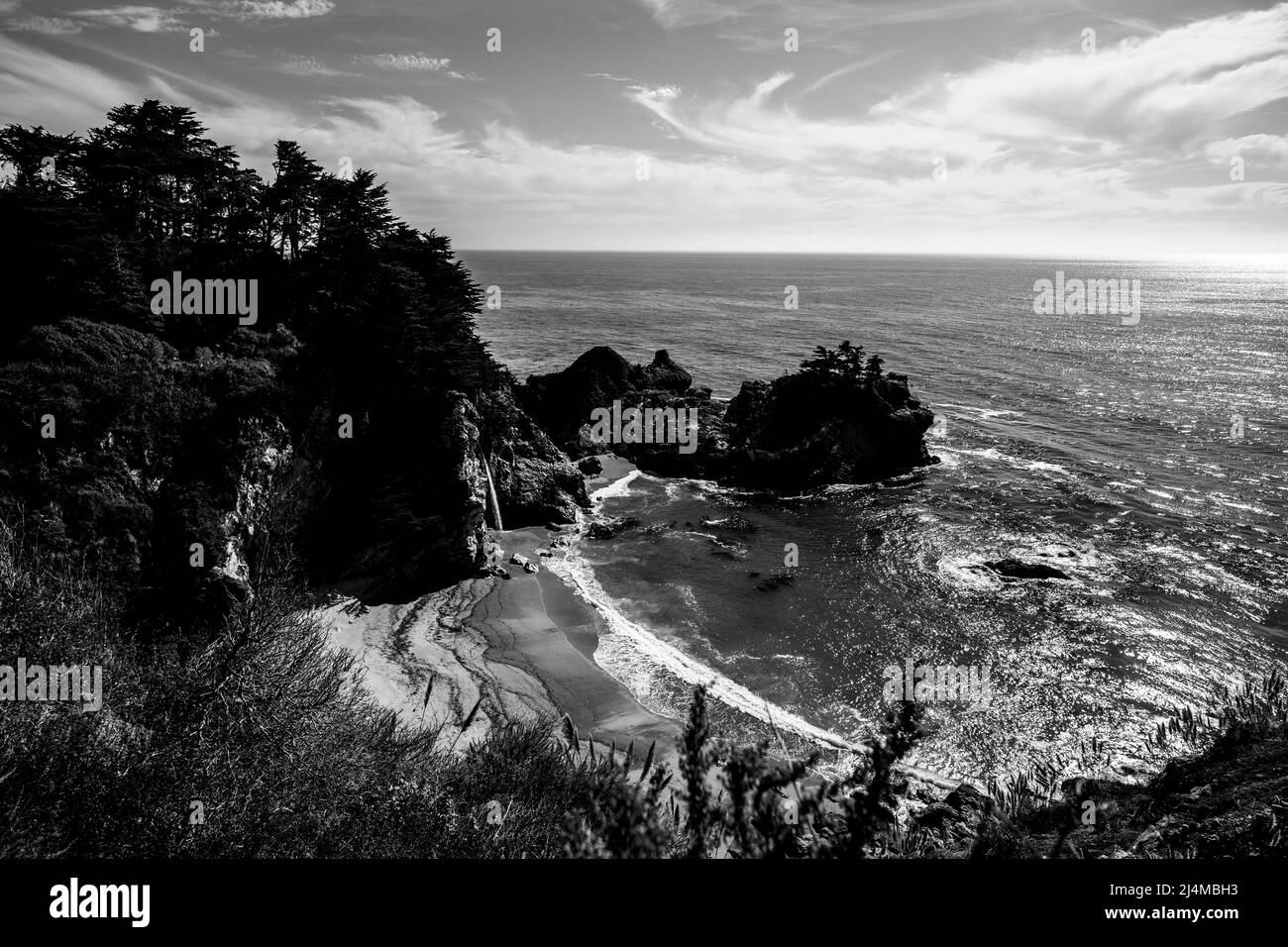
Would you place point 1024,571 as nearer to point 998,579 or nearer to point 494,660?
point 998,579

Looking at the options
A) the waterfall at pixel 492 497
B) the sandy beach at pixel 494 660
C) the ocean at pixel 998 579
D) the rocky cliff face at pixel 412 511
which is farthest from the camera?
the waterfall at pixel 492 497

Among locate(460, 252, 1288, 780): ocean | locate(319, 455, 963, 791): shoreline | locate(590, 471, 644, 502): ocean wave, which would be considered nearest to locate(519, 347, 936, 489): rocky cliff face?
locate(460, 252, 1288, 780): ocean

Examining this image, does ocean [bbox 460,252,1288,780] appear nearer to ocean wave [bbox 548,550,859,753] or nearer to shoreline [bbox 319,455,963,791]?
ocean wave [bbox 548,550,859,753]

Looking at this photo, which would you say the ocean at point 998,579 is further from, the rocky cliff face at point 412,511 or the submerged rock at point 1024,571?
the rocky cliff face at point 412,511

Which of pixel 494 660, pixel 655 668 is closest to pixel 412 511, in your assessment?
pixel 494 660

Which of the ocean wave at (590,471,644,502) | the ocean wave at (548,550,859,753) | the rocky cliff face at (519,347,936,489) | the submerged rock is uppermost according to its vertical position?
the rocky cliff face at (519,347,936,489)

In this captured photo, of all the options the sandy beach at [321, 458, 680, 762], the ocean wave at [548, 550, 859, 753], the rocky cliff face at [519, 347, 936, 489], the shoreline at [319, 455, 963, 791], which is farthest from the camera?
the rocky cliff face at [519, 347, 936, 489]

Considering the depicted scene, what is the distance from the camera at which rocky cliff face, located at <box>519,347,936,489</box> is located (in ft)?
158

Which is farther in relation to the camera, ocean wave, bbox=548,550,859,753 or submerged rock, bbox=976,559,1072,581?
submerged rock, bbox=976,559,1072,581

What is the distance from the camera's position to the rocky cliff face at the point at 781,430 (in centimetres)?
4819

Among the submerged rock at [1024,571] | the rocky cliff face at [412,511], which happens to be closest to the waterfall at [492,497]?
the rocky cliff face at [412,511]
